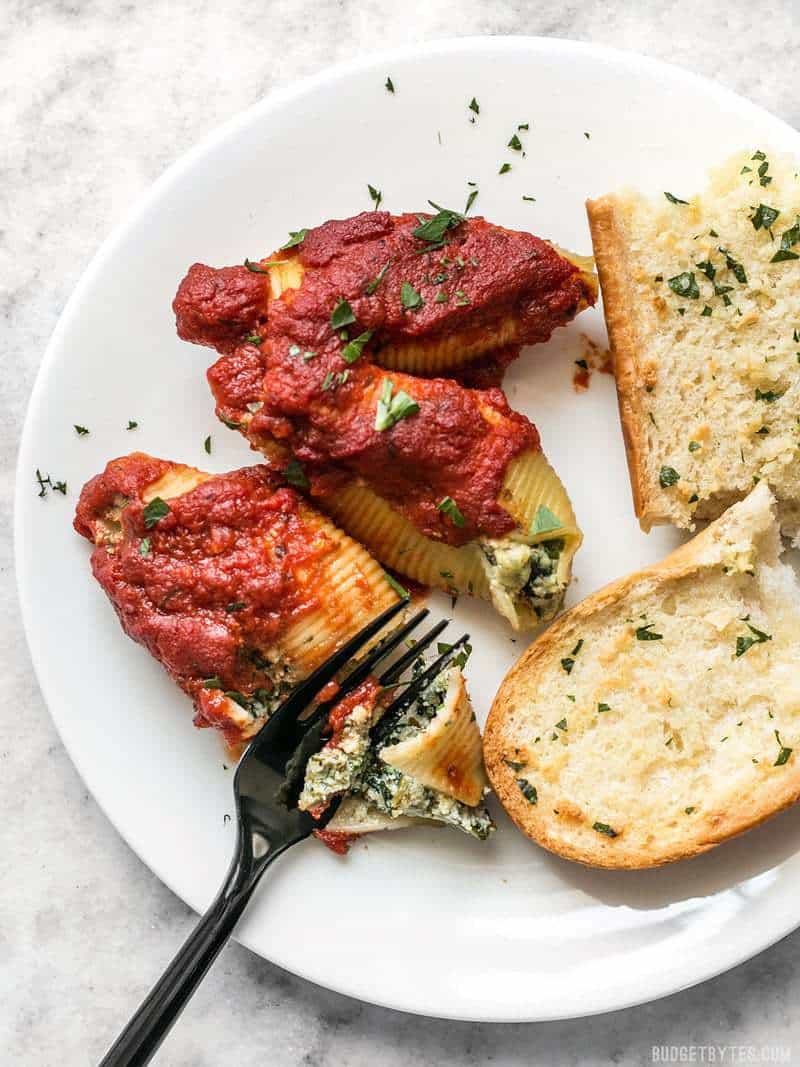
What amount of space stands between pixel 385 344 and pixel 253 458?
0.76 m

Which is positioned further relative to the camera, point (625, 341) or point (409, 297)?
point (625, 341)

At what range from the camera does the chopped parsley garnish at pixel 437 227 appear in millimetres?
3424

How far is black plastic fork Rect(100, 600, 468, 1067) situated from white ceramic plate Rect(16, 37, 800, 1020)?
0.17 metres

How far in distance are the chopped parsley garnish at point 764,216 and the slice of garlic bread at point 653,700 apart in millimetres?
914

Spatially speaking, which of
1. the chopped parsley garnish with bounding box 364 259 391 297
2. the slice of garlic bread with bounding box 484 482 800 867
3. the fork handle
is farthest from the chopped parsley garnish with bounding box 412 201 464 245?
the fork handle

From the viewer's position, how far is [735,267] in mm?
3555

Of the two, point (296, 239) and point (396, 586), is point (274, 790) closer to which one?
point (396, 586)

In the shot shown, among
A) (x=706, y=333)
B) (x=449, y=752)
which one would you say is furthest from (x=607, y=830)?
(x=706, y=333)

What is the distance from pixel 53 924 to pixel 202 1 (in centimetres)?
376

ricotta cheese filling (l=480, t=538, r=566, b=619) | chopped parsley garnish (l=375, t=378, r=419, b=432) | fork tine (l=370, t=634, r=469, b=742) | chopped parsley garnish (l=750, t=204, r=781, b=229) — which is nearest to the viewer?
chopped parsley garnish (l=375, t=378, r=419, b=432)

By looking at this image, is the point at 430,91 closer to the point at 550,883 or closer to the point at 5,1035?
the point at 550,883

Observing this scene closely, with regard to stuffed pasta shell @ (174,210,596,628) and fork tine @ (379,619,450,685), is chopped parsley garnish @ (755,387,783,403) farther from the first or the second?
fork tine @ (379,619,450,685)

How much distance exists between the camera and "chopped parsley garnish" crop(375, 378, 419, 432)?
327 cm

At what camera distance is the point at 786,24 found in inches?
158
